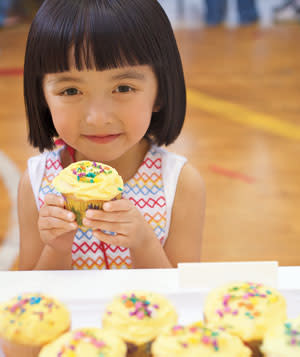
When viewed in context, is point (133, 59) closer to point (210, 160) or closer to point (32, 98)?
point (32, 98)

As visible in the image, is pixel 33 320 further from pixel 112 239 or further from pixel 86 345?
pixel 112 239

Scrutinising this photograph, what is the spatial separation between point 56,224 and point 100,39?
38cm

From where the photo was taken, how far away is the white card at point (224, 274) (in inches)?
37.7

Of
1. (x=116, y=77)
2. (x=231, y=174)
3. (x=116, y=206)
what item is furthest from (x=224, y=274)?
(x=231, y=174)

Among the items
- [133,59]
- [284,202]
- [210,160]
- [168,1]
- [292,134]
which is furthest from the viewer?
[168,1]

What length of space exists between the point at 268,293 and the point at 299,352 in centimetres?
15

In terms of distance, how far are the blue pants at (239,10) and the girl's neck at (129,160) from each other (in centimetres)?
560

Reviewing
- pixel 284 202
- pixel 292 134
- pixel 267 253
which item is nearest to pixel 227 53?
pixel 292 134

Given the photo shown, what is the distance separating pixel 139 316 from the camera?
0.79 m

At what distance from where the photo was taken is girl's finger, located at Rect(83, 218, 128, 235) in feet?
3.49

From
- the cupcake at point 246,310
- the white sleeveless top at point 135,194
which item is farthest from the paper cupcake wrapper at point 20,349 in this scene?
the white sleeveless top at point 135,194

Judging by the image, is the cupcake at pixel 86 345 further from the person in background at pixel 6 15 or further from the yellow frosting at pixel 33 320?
the person in background at pixel 6 15

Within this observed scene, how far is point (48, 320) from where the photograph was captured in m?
0.78

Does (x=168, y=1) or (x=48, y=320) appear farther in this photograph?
(x=168, y=1)
